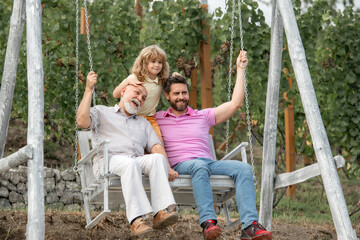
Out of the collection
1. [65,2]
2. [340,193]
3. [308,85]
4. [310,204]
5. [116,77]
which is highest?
[65,2]

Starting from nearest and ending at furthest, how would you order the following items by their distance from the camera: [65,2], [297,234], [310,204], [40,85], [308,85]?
1. [40,85]
2. [308,85]
3. [297,234]
4. [65,2]
5. [310,204]

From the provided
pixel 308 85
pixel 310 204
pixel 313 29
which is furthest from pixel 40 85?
pixel 310 204

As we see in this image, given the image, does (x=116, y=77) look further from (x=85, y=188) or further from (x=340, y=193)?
(x=340, y=193)

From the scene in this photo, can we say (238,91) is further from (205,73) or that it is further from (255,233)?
(205,73)

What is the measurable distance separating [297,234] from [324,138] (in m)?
1.69

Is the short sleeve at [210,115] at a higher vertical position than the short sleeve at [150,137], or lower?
higher

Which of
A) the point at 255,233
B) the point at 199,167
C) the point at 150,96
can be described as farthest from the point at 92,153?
the point at 255,233

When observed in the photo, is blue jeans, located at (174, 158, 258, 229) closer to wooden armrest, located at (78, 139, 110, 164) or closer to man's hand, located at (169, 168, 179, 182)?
man's hand, located at (169, 168, 179, 182)

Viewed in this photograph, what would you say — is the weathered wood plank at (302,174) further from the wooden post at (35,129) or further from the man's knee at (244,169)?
the wooden post at (35,129)

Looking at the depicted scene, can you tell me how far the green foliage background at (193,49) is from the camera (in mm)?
6125

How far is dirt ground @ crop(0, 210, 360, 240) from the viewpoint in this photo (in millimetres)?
4371

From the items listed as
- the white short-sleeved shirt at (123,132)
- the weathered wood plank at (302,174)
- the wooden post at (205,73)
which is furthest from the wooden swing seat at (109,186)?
the wooden post at (205,73)

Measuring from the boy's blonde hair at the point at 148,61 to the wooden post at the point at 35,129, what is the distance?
3.15 ft

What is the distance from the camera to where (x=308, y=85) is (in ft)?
12.0
